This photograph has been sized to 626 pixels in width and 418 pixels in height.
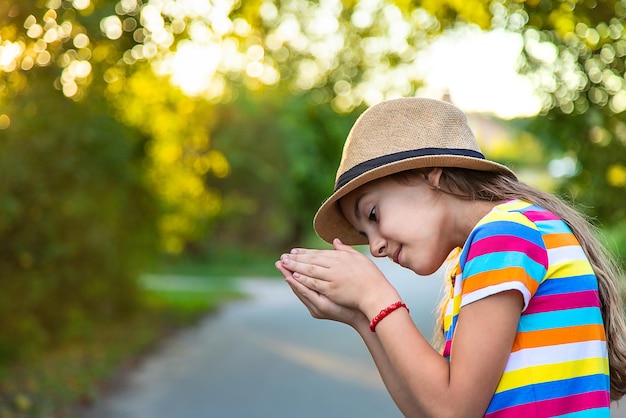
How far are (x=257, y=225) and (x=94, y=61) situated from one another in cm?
2770

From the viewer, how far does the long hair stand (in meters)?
1.86

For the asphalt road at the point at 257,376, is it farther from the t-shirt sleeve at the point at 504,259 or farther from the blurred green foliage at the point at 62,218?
the t-shirt sleeve at the point at 504,259

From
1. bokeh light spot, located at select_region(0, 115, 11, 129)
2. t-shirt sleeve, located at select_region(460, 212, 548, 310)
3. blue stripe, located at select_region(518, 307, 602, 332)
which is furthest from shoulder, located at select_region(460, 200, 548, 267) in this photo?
bokeh light spot, located at select_region(0, 115, 11, 129)

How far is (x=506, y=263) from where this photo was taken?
5.46 ft

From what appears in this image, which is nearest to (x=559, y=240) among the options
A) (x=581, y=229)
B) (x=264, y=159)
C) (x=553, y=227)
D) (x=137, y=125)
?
(x=553, y=227)

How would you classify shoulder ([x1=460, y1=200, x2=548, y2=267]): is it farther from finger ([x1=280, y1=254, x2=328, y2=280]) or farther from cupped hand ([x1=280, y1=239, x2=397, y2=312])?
finger ([x1=280, y1=254, x2=328, y2=280])

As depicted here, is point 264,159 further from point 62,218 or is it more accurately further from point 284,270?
point 284,270

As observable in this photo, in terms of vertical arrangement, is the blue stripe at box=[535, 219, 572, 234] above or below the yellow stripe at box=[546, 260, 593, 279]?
above

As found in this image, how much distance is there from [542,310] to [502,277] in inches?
5.3

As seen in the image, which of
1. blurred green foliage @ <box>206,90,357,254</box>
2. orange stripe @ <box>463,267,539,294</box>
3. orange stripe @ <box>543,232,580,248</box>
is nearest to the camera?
orange stripe @ <box>463,267,539,294</box>

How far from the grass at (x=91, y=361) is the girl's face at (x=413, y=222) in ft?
19.1

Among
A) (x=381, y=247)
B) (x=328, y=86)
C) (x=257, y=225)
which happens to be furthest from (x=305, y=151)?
(x=381, y=247)

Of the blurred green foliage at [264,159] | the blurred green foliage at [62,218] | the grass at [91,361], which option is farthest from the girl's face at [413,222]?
the blurred green foliage at [264,159]

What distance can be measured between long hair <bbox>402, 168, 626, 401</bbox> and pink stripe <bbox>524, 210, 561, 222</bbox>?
61 mm
